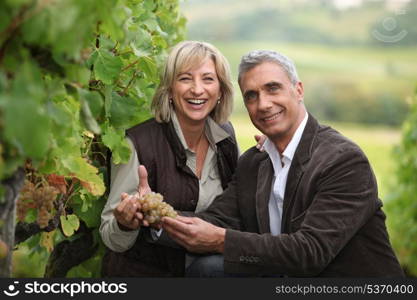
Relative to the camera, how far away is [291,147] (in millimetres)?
3713

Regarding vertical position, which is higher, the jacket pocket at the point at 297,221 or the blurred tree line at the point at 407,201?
the blurred tree line at the point at 407,201

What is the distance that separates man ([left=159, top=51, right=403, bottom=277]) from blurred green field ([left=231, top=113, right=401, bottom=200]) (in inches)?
494

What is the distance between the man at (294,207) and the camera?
11.1ft

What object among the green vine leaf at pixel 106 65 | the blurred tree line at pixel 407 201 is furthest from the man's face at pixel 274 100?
the blurred tree line at pixel 407 201

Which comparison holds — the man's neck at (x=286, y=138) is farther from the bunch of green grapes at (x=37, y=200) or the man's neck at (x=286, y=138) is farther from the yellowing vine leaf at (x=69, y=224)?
the bunch of green grapes at (x=37, y=200)

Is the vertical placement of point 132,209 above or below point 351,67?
below

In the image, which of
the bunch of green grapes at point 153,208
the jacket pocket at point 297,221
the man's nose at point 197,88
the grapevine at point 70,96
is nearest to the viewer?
the grapevine at point 70,96

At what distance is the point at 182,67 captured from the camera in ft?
12.8

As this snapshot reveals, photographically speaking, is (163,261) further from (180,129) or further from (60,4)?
(60,4)

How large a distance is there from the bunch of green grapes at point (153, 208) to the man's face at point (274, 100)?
0.74m

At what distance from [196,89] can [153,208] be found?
2.77 feet

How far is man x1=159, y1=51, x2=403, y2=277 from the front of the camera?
11.1 feet

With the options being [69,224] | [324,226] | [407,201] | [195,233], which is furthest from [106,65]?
[407,201]

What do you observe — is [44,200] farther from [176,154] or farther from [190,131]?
[190,131]
